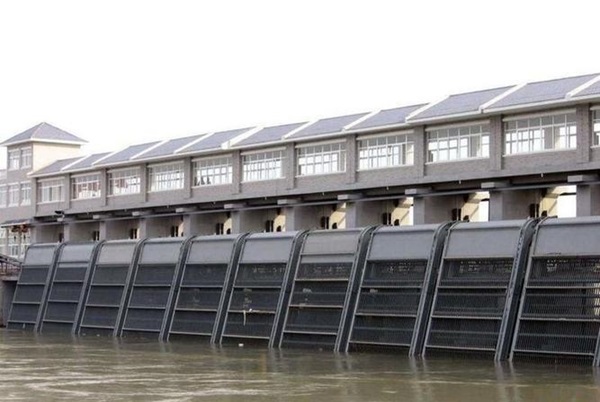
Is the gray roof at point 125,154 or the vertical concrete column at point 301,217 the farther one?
the gray roof at point 125,154

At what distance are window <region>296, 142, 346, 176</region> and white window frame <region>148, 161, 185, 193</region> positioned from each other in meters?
9.48

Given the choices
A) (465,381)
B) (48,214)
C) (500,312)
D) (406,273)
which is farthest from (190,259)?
(48,214)

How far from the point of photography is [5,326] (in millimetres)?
60812

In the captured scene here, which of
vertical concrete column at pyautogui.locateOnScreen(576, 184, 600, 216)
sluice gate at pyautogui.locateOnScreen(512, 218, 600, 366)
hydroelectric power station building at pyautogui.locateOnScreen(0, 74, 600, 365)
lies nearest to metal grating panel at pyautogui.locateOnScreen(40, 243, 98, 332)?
hydroelectric power station building at pyautogui.locateOnScreen(0, 74, 600, 365)

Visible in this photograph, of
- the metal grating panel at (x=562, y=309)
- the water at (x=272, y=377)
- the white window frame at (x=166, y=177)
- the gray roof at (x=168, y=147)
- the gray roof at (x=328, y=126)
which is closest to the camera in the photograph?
the water at (x=272, y=377)

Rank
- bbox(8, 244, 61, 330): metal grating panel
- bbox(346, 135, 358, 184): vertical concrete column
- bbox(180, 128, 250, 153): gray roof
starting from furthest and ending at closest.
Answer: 1. bbox(180, 128, 250, 153): gray roof
2. bbox(346, 135, 358, 184): vertical concrete column
3. bbox(8, 244, 61, 330): metal grating panel

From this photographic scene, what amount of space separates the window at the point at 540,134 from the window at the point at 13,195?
137 feet

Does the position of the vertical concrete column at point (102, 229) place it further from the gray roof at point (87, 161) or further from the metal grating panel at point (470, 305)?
the metal grating panel at point (470, 305)

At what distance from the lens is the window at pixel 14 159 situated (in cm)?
8025

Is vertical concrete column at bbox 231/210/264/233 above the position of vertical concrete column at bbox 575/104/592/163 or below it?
below

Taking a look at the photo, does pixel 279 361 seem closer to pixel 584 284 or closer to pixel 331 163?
pixel 584 284

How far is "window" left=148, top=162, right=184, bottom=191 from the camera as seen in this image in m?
66.7

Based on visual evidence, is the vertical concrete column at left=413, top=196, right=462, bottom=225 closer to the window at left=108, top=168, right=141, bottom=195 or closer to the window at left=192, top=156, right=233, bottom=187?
the window at left=192, top=156, right=233, bottom=187

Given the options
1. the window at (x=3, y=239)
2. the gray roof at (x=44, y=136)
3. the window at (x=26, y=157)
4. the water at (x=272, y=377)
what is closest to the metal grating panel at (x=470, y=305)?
the water at (x=272, y=377)
